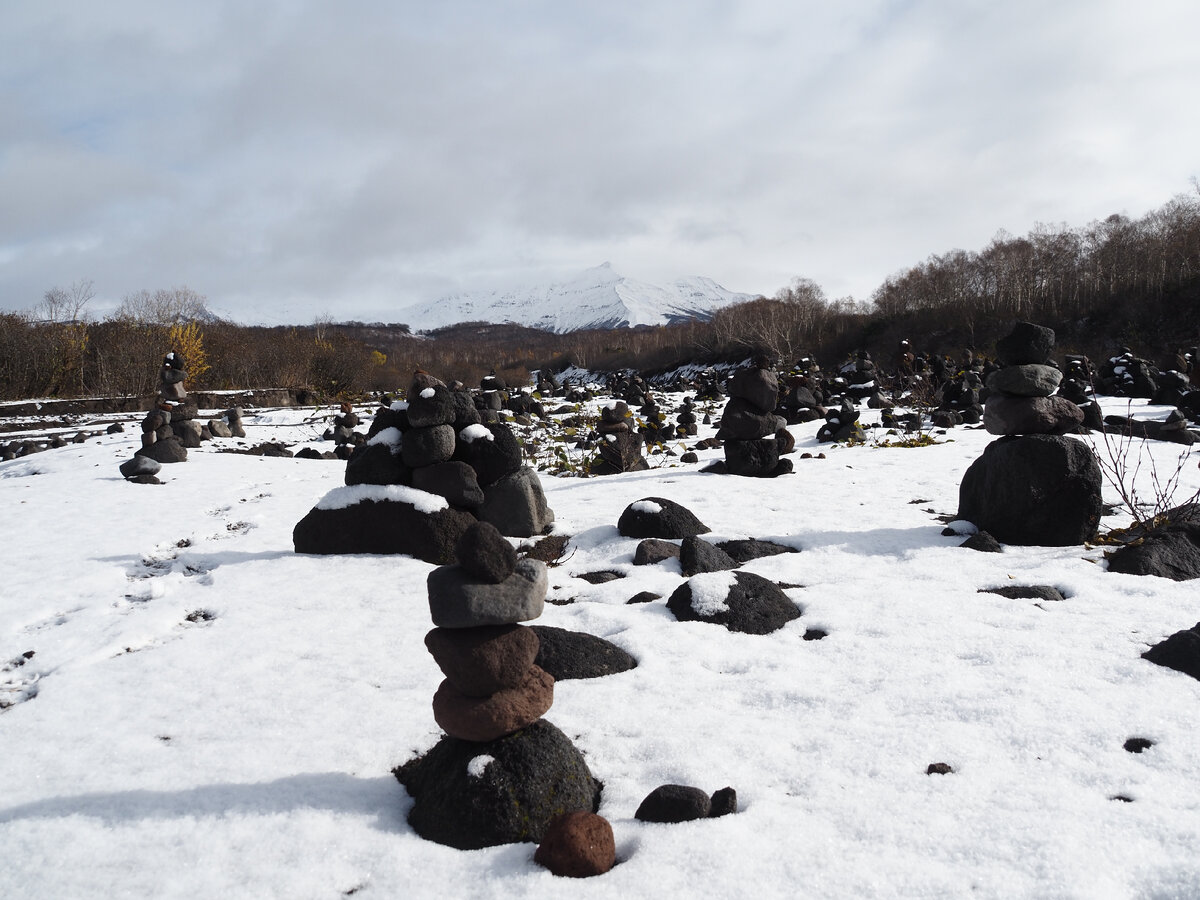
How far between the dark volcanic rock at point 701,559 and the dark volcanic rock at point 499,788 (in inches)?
110

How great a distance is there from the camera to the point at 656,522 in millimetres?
6422

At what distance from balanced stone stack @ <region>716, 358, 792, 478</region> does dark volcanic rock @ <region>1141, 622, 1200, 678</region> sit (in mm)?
6434

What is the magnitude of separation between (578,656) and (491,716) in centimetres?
124

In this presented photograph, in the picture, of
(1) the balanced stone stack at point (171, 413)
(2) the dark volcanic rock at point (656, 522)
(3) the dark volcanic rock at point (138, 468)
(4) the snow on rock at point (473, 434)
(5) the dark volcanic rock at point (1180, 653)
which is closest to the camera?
(5) the dark volcanic rock at point (1180, 653)

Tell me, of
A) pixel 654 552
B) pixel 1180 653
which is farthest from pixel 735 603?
pixel 1180 653

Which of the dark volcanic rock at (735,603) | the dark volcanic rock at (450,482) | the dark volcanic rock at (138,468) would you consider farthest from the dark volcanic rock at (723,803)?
the dark volcanic rock at (138,468)

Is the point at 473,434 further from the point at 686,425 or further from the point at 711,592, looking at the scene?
the point at 686,425

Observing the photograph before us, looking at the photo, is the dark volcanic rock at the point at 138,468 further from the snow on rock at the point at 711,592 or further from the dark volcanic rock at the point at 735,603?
the snow on rock at the point at 711,592

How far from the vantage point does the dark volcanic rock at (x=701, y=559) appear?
538 cm

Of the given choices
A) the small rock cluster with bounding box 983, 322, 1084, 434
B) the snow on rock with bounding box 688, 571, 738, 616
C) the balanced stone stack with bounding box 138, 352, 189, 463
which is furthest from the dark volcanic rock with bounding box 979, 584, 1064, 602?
the balanced stone stack with bounding box 138, 352, 189, 463

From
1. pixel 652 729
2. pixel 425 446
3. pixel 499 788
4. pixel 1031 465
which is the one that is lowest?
pixel 652 729

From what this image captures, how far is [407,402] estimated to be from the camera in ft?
22.2

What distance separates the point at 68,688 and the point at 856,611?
4.64 meters

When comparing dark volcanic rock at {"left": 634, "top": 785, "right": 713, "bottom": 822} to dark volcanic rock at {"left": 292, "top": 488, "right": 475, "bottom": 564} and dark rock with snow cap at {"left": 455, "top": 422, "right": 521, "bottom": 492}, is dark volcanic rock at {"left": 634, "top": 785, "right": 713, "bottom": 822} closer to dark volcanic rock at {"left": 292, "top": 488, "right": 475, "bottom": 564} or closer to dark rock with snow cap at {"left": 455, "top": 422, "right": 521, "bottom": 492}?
dark volcanic rock at {"left": 292, "top": 488, "right": 475, "bottom": 564}
